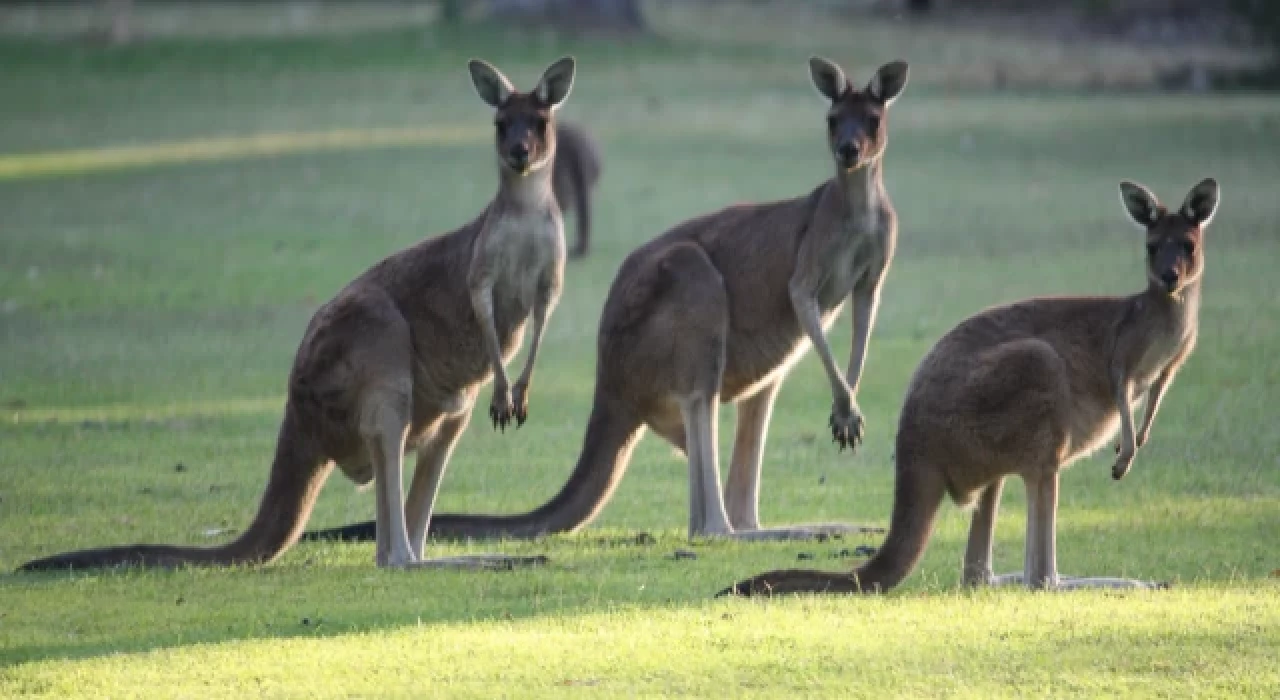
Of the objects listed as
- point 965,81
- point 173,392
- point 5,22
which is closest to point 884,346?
point 173,392

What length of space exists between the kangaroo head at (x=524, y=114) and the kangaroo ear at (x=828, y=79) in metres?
0.87

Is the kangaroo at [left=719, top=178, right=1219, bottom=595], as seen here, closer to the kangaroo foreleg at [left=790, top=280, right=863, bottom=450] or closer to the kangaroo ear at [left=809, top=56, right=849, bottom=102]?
the kangaroo foreleg at [left=790, top=280, right=863, bottom=450]

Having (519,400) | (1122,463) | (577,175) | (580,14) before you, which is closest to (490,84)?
(519,400)

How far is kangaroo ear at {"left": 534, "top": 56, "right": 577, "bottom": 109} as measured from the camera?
7.07 meters

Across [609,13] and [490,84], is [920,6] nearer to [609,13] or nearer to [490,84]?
[609,13]

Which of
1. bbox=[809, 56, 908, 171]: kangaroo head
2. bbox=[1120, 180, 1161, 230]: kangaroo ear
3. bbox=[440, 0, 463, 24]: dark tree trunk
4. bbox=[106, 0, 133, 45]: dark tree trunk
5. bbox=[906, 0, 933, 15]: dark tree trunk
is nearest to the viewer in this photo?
bbox=[1120, 180, 1161, 230]: kangaroo ear

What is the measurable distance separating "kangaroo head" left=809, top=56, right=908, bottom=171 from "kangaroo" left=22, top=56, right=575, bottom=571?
0.89m

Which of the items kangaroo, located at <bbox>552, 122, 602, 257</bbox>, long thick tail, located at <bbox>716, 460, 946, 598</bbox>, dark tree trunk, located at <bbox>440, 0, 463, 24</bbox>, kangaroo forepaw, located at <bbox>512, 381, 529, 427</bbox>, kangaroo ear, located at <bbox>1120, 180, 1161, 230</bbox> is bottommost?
long thick tail, located at <bbox>716, 460, 946, 598</bbox>

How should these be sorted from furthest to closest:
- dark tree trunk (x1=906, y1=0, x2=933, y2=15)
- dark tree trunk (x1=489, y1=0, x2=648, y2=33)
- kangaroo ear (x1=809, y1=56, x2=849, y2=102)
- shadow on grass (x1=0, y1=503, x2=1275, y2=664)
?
1. dark tree trunk (x1=906, y1=0, x2=933, y2=15)
2. dark tree trunk (x1=489, y1=0, x2=648, y2=33)
3. kangaroo ear (x1=809, y1=56, x2=849, y2=102)
4. shadow on grass (x1=0, y1=503, x2=1275, y2=664)

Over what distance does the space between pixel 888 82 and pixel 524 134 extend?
127 cm

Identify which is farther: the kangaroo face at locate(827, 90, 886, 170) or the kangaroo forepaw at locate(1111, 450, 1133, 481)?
the kangaroo face at locate(827, 90, 886, 170)

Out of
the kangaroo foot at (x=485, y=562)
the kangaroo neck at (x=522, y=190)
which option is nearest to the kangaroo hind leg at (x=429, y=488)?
the kangaroo foot at (x=485, y=562)

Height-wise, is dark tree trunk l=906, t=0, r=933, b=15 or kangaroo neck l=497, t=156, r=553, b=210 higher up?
dark tree trunk l=906, t=0, r=933, b=15

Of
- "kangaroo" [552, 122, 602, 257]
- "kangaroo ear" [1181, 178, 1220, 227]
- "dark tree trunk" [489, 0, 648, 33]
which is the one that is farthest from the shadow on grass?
"dark tree trunk" [489, 0, 648, 33]
